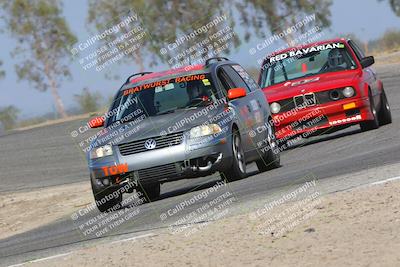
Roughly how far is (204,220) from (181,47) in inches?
1978

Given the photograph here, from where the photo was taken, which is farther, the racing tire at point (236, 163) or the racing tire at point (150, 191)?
the racing tire at point (150, 191)

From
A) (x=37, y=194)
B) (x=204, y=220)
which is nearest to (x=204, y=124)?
(x=204, y=220)

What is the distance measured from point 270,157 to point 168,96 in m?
2.07

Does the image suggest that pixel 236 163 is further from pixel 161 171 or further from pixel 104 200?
pixel 104 200

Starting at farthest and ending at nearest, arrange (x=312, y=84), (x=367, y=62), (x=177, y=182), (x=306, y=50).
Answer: (x=306, y=50)
(x=367, y=62)
(x=312, y=84)
(x=177, y=182)

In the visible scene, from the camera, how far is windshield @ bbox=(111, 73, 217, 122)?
42.8 ft

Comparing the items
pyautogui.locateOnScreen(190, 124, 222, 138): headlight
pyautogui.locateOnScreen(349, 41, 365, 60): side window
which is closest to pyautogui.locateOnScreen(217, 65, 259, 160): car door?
pyautogui.locateOnScreen(190, 124, 222, 138): headlight

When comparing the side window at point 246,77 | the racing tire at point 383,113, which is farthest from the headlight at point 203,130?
the racing tire at point 383,113

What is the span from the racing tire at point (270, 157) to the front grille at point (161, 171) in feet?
7.41

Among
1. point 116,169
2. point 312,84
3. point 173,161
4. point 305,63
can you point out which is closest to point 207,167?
point 173,161

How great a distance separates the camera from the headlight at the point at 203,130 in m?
12.3

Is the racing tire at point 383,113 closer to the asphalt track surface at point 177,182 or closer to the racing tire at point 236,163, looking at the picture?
the asphalt track surface at point 177,182

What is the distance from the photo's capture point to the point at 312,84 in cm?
1694

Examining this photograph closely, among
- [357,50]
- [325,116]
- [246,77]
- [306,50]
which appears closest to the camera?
[246,77]
